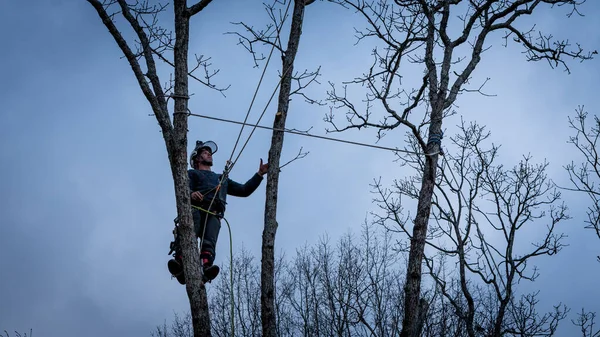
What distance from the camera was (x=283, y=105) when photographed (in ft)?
22.0

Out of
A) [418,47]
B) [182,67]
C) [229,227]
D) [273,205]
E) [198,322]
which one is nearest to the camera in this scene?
[198,322]

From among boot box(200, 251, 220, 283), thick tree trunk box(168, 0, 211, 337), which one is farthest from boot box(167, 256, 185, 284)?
thick tree trunk box(168, 0, 211, 337)

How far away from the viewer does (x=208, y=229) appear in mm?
7074

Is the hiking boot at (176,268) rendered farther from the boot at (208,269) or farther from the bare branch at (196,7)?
the bare branch at (196,7)

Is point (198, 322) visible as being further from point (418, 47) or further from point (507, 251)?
point (507, 251)

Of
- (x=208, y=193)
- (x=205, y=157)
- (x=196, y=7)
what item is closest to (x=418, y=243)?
(x=208, y=193)

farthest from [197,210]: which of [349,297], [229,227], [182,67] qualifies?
[349,297]

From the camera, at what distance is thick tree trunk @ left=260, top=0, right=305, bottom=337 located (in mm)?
6137

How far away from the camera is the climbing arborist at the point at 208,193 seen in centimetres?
693

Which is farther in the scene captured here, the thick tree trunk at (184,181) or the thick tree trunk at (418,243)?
the thick tree trunk at (418,243)

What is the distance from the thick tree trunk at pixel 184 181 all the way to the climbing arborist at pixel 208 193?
118 cm

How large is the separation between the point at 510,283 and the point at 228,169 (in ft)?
27.7

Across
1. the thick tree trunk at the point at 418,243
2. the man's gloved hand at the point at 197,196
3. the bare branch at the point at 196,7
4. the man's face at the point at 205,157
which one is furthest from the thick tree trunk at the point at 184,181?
the man's face at the point at 205,157

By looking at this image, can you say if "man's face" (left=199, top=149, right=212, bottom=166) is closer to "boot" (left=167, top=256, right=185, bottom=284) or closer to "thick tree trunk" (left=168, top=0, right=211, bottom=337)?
"boot" (left=167, top=256, right=185, bottom=284)
